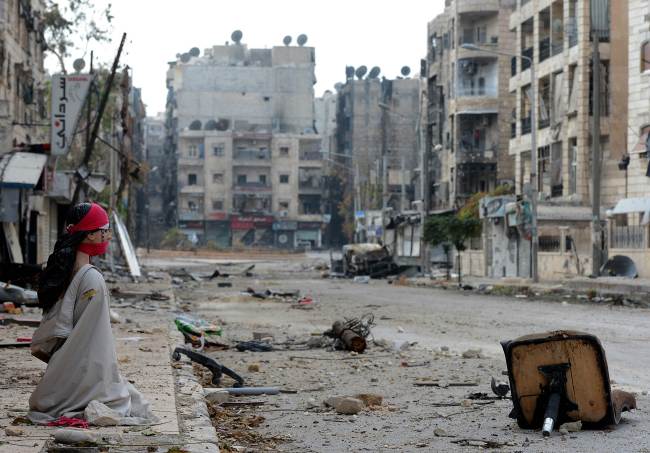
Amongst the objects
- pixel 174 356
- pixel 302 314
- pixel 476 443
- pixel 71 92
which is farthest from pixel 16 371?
pixel 71 92

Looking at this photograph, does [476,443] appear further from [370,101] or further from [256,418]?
[370,101]

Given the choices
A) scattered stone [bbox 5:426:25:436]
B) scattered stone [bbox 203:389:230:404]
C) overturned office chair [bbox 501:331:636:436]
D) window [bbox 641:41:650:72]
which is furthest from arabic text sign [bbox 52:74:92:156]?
scattered stone [bbox 5:426:25:436]

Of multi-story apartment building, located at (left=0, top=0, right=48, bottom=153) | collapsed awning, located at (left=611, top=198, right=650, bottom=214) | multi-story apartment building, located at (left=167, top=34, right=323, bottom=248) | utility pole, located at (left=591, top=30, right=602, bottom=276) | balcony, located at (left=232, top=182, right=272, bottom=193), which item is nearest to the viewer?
multi-story apartment building, located at (left=0, top=0, right=48, bottom=153)

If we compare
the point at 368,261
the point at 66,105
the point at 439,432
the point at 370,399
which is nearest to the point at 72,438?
the point at 439,432

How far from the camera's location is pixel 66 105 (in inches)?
1231

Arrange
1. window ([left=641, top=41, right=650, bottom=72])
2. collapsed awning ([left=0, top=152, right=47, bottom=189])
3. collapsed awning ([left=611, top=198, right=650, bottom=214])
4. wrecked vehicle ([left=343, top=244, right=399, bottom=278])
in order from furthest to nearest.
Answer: wrecked vehicle ([left=343, top=244, right=399, bottom=278]) → window ([left=641, top=41, right=650, bottom=72]) → collapsed awning ([left=611, top=198, right=650, bottom=214]) → collapsed awning ([left=0, top=152, right=47, bottom=189])

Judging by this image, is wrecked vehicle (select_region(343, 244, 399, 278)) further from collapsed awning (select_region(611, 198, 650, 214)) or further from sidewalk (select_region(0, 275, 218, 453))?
sidewalk (select_region(0, 275, 218, 453))

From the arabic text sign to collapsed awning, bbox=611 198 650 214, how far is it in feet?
64.5

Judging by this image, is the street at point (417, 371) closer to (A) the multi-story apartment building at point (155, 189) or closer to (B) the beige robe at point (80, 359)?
(B) the beige robe at point (80, 359)

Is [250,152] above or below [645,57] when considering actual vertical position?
above

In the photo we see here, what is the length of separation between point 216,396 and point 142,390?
2.71 feet

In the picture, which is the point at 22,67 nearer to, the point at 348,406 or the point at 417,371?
the point at 417,371

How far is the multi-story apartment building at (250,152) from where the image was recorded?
385ft

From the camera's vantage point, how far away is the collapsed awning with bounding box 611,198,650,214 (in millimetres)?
41375
